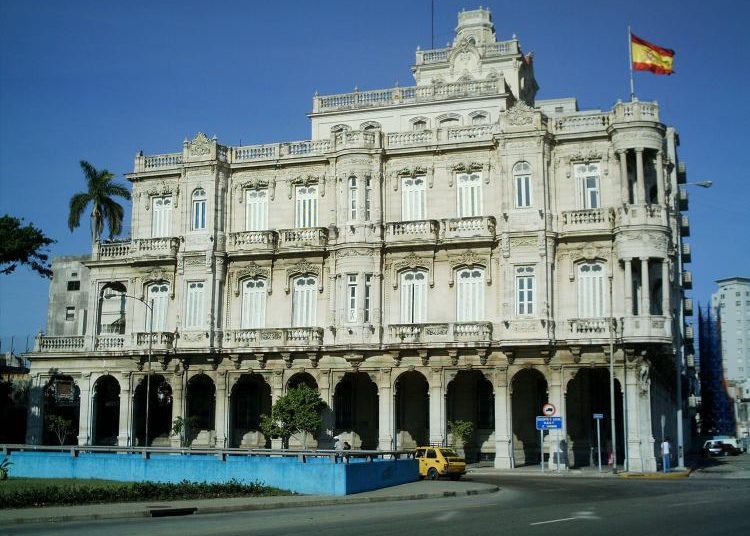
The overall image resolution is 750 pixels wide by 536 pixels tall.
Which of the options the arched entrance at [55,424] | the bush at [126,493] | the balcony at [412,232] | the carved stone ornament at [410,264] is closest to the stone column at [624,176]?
the balcony at [412,232]

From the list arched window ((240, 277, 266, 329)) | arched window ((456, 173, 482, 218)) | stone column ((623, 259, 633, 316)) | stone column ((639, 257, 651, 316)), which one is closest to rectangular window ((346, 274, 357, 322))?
arched window ((240, 277, 266, 329))

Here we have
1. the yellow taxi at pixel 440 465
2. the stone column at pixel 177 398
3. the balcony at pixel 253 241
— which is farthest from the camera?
the balcony at pixel 253 241

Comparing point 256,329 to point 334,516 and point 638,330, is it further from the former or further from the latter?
point 334,516

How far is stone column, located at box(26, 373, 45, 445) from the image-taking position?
60000 millimetres

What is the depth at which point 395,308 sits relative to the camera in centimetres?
5506

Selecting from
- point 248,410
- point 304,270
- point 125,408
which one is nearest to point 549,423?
point 304,270

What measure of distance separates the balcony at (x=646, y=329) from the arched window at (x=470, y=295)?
8.10 m

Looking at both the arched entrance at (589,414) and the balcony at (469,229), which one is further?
the balcony at (469,229)

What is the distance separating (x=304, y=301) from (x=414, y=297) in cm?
680

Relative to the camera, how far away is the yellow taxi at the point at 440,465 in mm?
42062

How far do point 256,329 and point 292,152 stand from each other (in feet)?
36.2

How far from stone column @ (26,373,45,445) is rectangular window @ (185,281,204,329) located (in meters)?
10.8

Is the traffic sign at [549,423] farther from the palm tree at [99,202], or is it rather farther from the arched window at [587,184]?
the palm tree at [99,202]

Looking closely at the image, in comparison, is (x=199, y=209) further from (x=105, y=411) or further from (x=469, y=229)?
(x=469, y=229)
